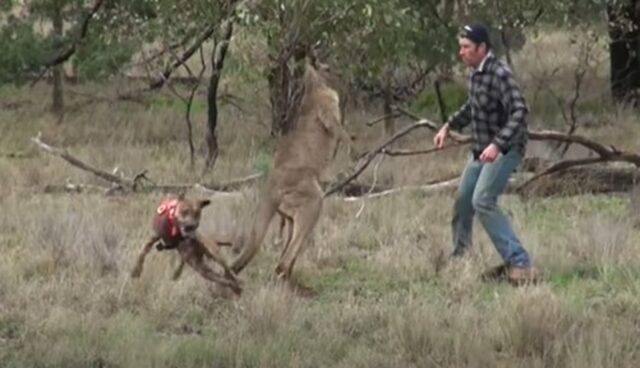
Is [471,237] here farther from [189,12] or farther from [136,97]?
[136,97]

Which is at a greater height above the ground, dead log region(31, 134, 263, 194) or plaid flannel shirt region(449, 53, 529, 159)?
plaid flannel shirt region(449, 53, 529, 159)

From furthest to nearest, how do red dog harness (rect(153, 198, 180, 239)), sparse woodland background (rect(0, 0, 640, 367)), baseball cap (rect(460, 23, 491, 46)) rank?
baseball cap (rect(460, 23, 491, 46)) → red dog harness (rect(153, 198, 180, 239)) → sparse woodland background (rect(0, 0, 640, 367))

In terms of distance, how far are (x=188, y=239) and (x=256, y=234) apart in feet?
2.50

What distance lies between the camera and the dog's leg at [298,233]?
863cm

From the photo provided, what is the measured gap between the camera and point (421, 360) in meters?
6.80

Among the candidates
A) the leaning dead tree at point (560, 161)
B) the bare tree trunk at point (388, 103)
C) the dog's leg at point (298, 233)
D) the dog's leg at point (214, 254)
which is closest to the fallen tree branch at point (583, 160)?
the leaning dead tree at point (560, 161)

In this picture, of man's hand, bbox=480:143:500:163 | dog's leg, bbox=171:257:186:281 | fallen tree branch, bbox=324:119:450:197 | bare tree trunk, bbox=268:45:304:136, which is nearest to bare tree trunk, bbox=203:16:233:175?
bare tree trunk, bbox=268:45:304:136

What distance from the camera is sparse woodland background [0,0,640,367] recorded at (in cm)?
704

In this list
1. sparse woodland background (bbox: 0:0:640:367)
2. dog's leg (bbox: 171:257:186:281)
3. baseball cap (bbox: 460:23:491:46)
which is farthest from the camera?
baseball cap (bbox: 460:23:491:46)

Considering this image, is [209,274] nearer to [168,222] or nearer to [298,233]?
[168,222]

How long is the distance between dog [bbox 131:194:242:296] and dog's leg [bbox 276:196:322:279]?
16.6 inches

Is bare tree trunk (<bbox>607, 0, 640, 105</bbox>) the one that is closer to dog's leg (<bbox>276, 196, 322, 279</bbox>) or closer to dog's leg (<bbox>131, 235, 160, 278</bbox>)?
dog's leg (<bbox>276, 196, 322, 279</bbox>)

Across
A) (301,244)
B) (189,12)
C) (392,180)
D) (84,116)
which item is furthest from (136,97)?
(301,244)

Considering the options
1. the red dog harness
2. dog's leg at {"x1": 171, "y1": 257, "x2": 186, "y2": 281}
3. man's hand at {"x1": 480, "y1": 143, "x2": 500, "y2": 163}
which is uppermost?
man's hand at {"x1": 480, "y1": 143, "x2": 500, "y2": 163}
